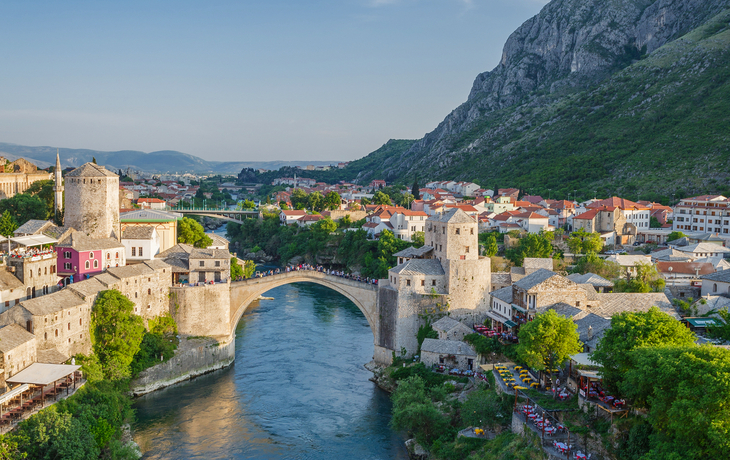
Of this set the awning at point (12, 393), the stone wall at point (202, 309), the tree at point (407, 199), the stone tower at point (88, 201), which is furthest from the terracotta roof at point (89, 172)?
the tree at point (407, 199)

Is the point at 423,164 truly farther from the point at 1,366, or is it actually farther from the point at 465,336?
the point at 1,366

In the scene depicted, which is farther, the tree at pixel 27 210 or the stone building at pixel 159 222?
the tree at pixel 27 210

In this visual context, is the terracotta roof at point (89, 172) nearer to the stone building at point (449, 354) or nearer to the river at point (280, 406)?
the river at point (280, 406)

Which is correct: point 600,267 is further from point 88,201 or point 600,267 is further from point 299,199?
point 299,199

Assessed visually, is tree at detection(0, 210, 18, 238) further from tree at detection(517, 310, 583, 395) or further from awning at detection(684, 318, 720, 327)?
awning at detection(684, 318, 720, 327)

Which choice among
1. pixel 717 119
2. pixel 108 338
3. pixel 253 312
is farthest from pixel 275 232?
pixel 717 119

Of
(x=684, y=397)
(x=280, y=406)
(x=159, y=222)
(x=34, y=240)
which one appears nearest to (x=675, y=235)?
(x=280, y=406)

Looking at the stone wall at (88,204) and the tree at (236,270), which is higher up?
the stone wall at (88,204)
